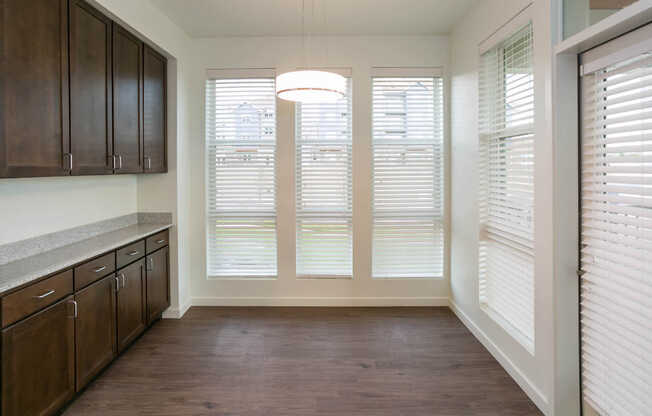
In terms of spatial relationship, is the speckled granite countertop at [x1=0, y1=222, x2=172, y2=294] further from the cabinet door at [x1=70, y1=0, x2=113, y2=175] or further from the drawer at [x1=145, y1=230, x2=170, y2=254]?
the cabinet door at [x1=70, y1=0, x2=113, y2=175]

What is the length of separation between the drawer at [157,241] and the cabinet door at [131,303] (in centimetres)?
17

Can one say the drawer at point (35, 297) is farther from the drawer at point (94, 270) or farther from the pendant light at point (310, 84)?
the pendant light at point (310, 84)

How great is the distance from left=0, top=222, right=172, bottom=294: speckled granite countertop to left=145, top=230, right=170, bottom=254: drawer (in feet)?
0.22

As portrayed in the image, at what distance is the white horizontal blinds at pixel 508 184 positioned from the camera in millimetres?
2768

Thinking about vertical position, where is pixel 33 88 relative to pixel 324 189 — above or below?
above

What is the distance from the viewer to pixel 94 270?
2668mm

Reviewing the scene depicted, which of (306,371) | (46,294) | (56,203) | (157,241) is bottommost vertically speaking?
(306,371)

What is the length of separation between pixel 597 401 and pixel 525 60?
2.19m

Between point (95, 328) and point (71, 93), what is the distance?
1546mm

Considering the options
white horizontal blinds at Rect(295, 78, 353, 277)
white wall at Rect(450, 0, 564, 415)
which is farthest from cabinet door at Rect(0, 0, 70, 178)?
white wall at Rect(450, 0, 564, 415)

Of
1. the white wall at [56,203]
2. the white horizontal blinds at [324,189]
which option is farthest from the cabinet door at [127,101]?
the white horizontal blinds at [324,189]

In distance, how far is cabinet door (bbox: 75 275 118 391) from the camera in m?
2.51

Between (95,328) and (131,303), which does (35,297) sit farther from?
(131,303)

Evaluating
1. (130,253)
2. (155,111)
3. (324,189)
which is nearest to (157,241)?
(130,253)
